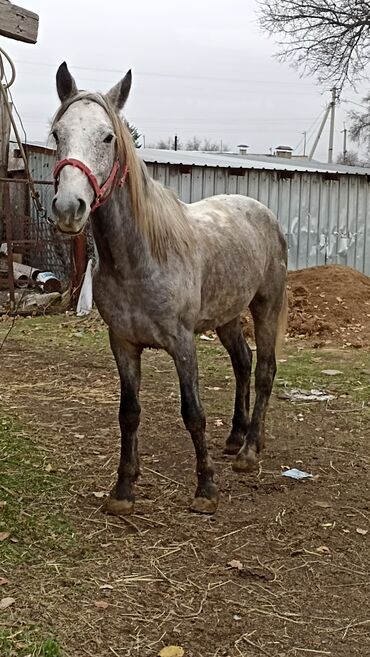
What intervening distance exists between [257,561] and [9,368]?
4.66 meters

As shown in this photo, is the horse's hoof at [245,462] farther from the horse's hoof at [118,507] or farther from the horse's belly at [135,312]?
the horse's belly at [135,312]

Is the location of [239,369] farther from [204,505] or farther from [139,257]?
[139,257]

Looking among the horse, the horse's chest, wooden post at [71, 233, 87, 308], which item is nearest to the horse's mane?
the horse

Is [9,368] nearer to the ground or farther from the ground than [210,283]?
nearer to the ground

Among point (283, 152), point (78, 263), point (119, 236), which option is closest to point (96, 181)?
point (119, 236)

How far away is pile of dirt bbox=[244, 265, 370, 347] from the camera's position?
10.1m

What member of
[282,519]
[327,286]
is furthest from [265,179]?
[282,519]

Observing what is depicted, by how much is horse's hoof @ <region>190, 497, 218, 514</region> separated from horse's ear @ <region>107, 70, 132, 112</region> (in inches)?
83.1

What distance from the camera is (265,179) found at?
13500 millimetres

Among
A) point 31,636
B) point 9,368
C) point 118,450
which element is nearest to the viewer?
point 31,636

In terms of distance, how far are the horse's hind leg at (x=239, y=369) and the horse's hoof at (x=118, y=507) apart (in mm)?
1315

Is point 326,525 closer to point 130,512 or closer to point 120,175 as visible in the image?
point 130,512

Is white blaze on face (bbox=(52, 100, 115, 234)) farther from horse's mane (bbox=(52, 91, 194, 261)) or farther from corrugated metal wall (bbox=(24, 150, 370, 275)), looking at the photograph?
corrugated metal wall (bbox=(24, 150, 370, 275))

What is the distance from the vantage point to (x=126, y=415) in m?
4.13
